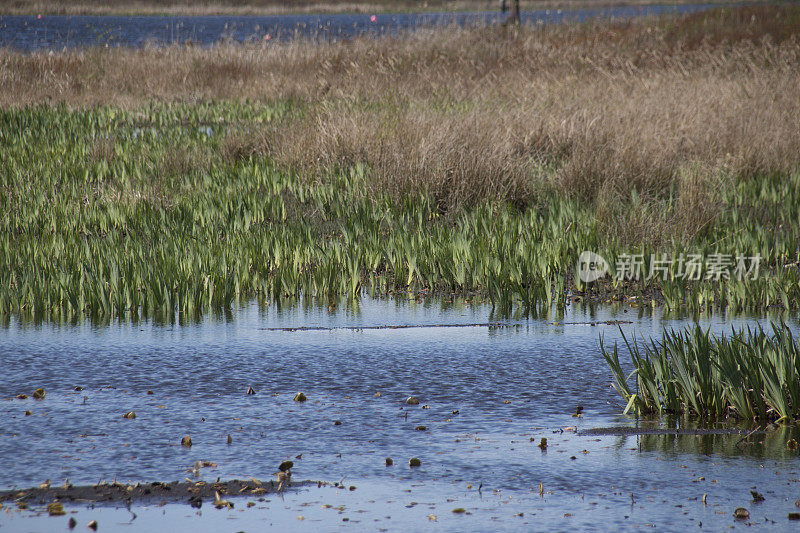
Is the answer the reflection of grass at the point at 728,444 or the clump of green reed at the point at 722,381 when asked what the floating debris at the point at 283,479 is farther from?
the clump of green reed at the point at 722,381

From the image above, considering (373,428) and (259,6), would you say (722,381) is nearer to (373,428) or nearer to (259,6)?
(373,428)

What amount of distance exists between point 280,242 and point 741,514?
5.48m

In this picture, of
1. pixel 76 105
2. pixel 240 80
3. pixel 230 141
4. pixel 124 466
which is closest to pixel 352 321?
pixel 124 466

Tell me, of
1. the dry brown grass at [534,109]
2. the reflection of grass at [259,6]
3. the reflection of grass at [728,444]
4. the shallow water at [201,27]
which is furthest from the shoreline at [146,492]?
the reflection of grass at [259,6]

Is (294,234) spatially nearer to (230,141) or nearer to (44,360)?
(44,360)

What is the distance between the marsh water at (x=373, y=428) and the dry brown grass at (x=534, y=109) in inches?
127

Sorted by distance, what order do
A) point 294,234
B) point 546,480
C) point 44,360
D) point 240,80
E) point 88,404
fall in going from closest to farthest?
point 546,480 → point 88,404 → point 44,360 → point 294,234 → point 240,80

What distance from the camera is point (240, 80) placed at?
71.9ft

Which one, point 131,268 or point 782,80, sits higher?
point 782,80

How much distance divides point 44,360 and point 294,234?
11.7ft

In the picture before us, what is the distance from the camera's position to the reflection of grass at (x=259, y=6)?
79.6 meters

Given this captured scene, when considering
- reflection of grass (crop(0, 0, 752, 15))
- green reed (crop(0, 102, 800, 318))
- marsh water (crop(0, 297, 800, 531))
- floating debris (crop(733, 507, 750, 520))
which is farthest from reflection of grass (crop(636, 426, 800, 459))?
reflection of grass (crop(0, 0, 752, 15))

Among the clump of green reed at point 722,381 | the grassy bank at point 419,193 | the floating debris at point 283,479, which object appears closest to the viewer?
the floating debris at point 283,479

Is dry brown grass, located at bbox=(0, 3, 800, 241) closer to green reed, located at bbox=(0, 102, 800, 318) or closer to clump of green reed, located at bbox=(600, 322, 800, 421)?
green reed, located at bbox=(0, 102, 800, 318)
